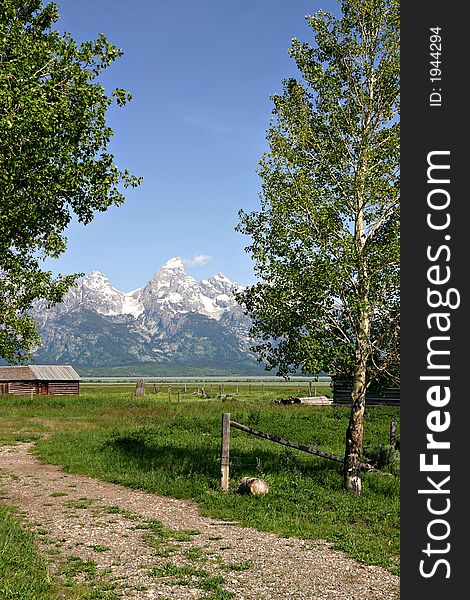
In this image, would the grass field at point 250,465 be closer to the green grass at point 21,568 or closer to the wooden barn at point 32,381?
the green grass at point 21,568

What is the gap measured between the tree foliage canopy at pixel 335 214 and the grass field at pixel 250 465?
4.30 metres

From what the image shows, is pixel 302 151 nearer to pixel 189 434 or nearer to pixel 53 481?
pixel 53 481

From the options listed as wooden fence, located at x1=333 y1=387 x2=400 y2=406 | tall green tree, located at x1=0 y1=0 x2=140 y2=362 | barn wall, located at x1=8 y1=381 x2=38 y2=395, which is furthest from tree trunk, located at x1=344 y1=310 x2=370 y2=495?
barn wall, located at x1=8 y1=381 x2=38 y2=395

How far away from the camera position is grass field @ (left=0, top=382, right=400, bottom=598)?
53.4 ft

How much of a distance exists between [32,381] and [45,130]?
81.2m

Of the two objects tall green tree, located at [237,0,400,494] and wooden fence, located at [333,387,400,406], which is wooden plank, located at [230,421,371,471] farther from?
wooden fence, located at [333,387,400,406]

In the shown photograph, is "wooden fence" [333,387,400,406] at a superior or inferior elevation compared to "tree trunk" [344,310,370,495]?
inferior

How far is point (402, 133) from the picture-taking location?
8.02m

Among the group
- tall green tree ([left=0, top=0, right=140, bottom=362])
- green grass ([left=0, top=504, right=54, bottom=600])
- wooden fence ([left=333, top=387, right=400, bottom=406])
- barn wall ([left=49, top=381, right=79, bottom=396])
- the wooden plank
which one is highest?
tall green tree ([left=0, top=0, right=140, bottom=362])

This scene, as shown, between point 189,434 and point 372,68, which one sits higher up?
point 372,68

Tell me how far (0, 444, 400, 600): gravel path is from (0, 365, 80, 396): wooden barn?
73.3 metres

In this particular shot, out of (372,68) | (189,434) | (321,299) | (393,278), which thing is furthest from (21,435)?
(372,68)

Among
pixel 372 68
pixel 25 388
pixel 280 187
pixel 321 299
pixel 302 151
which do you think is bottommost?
pixel 25 388

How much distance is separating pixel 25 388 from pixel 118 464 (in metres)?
70.5
